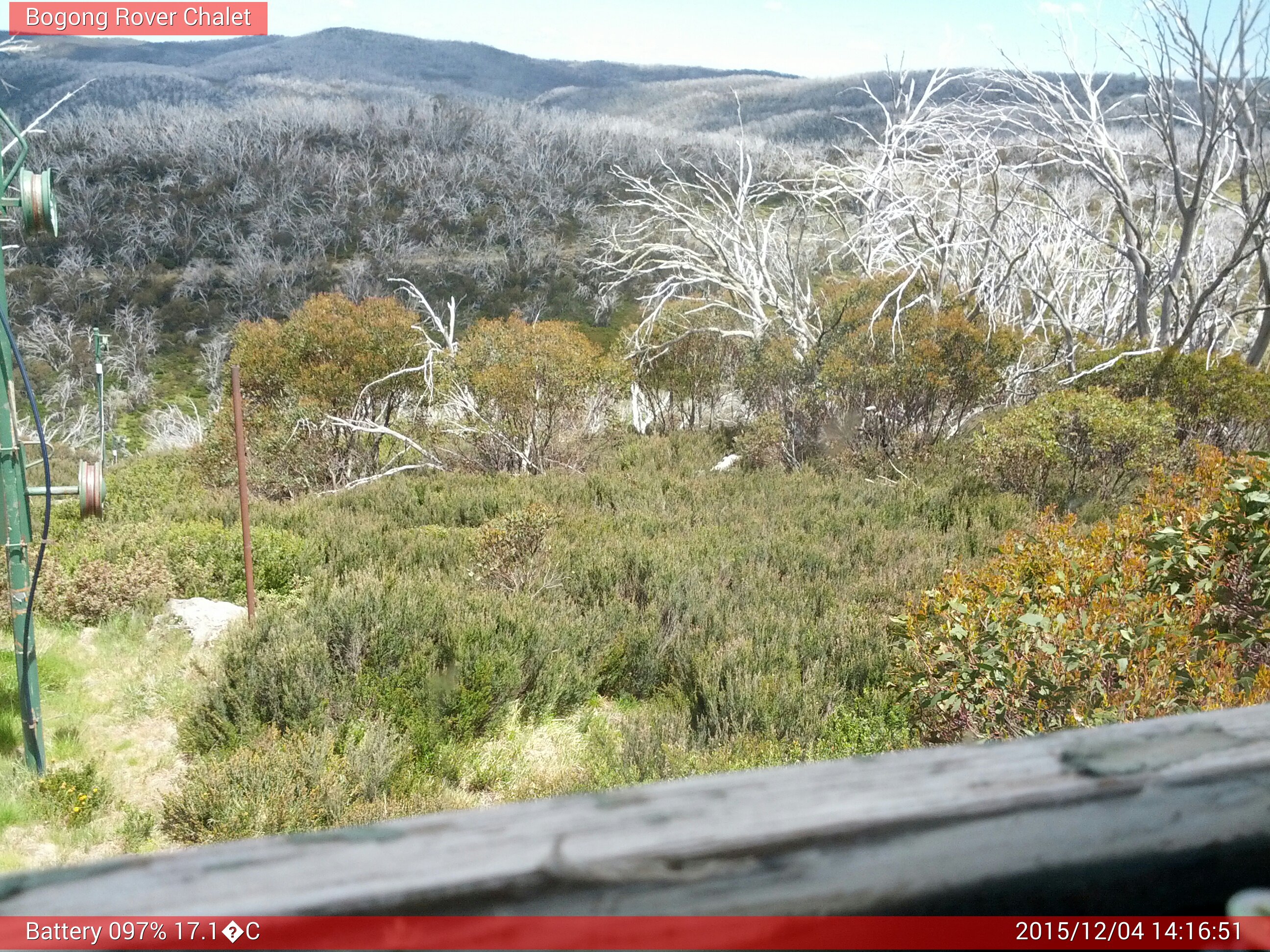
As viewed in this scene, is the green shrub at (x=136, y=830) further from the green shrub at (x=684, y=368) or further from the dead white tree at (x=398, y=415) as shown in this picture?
the green shrub at (x=684, y=368)

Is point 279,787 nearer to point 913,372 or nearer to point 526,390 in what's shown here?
point 526,390

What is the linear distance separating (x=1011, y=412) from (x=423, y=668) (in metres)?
6.96

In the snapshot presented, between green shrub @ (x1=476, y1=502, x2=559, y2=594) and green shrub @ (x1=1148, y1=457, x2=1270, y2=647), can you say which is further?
green shrub @ (x1=476, y1=502, x2=559, y2=594)

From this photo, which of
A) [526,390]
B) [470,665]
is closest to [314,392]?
[526,390]

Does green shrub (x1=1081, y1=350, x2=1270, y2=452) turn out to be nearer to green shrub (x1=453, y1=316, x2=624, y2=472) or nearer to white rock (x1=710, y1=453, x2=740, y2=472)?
white rock (x1=710, y1=453, x2=740, y2=472)

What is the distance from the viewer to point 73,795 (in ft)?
13.0

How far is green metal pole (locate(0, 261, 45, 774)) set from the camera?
12.8ft

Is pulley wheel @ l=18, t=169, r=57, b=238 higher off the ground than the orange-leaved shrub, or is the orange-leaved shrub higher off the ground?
pulley wheel @ l=18, t=169, r=57, b=238

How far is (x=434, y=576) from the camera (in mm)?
6773

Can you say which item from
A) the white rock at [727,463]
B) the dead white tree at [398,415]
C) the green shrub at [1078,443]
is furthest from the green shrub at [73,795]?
the white rock at [727,463]

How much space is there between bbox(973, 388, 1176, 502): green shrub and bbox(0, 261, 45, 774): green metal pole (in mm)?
8186

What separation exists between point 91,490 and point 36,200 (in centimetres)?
134

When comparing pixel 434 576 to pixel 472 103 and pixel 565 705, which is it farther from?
pixel 472 103

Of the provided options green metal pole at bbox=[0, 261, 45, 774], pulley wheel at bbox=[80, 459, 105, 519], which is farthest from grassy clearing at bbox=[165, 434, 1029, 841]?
pulley wheel at bbox=[80, 459, 105, 519]
